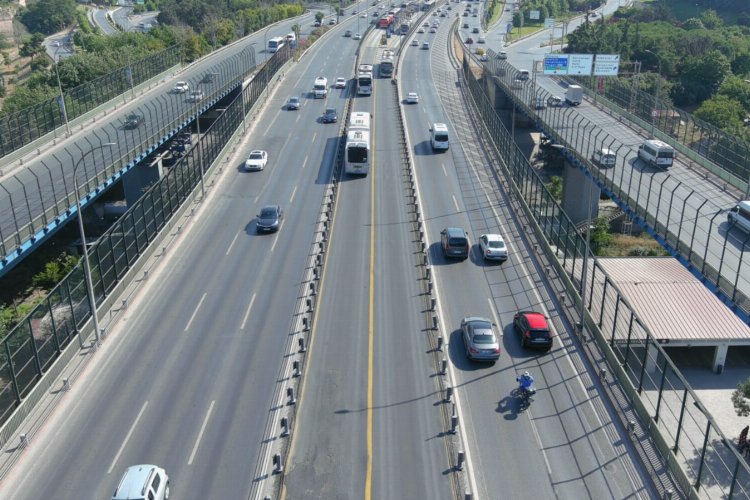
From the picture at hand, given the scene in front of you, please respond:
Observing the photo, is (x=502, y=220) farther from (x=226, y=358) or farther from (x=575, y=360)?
(x=226, y=358)

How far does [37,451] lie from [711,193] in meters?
46.6

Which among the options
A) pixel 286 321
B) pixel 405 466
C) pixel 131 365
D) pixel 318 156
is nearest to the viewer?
pixel 405 466

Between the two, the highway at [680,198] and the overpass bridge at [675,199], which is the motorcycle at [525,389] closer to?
the overpass bridge at [675,199]

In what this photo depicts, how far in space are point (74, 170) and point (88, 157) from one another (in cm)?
2606

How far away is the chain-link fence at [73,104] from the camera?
190 feet

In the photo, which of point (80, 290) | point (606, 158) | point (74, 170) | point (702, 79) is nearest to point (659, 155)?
point (606, 158)

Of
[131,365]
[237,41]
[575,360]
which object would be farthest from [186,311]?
Answer: [237,41]

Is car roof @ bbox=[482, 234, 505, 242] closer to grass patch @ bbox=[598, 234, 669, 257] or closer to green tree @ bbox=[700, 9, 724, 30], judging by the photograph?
grass patch @ bbox=[598, 234, 669, 257]

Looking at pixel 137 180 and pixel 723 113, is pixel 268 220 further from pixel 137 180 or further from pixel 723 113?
pixel 723 113

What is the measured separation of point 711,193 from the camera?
51.8 metres

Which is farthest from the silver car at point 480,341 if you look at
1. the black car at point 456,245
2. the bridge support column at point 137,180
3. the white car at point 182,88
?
the white car at point 182,88

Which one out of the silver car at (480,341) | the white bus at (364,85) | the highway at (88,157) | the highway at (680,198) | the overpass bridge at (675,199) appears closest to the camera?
the silver car at (480,341)

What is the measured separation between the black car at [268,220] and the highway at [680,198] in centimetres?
2390

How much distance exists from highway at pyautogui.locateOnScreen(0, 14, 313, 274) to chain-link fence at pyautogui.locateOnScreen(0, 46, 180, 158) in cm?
177
